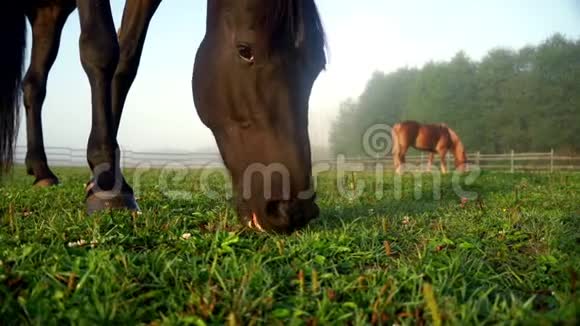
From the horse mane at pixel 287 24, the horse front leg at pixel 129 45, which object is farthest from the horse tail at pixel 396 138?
the horse mane at pixel 287 24

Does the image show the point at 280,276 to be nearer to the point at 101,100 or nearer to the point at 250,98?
the point at 250,98

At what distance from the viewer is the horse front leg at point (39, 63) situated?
21.3 ft

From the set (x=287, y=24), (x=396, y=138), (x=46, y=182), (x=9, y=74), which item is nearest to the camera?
(x=287, y=24)

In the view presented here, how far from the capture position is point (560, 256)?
203cm

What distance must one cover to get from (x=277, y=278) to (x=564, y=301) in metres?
0.82

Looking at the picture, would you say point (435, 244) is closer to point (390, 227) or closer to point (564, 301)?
point (390, 227)

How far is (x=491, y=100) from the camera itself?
46562 millimetres

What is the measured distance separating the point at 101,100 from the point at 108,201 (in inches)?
29.7

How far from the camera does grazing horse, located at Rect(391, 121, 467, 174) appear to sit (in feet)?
97.8

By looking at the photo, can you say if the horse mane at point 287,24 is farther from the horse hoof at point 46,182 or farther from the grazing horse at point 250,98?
the horse hoof at point 46,182

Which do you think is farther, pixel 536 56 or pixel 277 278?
pixel 536 56

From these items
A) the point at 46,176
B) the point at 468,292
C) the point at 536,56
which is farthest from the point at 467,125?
the point at 468,292

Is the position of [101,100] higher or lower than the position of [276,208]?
higher

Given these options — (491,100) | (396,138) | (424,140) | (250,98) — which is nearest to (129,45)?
(250,98)
